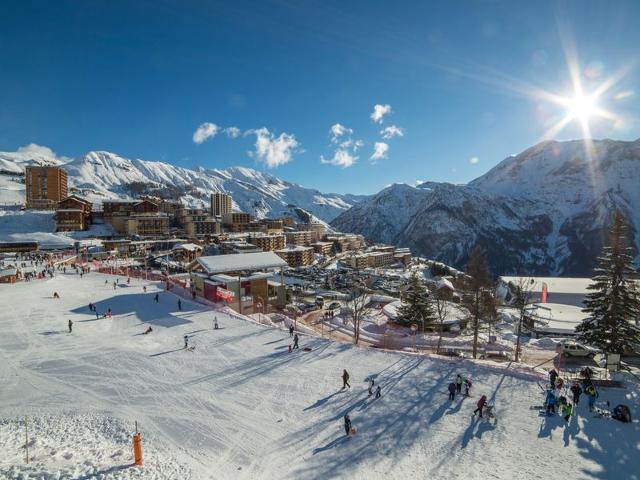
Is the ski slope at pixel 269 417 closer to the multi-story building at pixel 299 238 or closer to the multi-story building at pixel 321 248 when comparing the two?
the multi-story building at pixel 321 248

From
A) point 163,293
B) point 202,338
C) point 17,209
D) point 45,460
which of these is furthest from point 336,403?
point 17,209

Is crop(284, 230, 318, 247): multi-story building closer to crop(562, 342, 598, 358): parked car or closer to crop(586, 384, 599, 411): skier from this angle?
crop(562, 342, 598, 358): parked car

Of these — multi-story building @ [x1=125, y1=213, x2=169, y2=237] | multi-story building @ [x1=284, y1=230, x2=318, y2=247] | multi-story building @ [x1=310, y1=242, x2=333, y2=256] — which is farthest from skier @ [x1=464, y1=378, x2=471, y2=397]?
multi-story building @ [x1=284, y1=230, x2=318, y2=247]

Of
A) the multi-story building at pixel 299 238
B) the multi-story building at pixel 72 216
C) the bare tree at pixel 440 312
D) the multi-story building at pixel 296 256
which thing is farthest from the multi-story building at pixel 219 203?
the bare tree at pixel 440 312

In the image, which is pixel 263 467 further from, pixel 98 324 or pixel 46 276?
pixel 46 276

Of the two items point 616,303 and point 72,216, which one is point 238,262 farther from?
point 72,216

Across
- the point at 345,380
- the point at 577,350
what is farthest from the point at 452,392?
the point at 577,350
